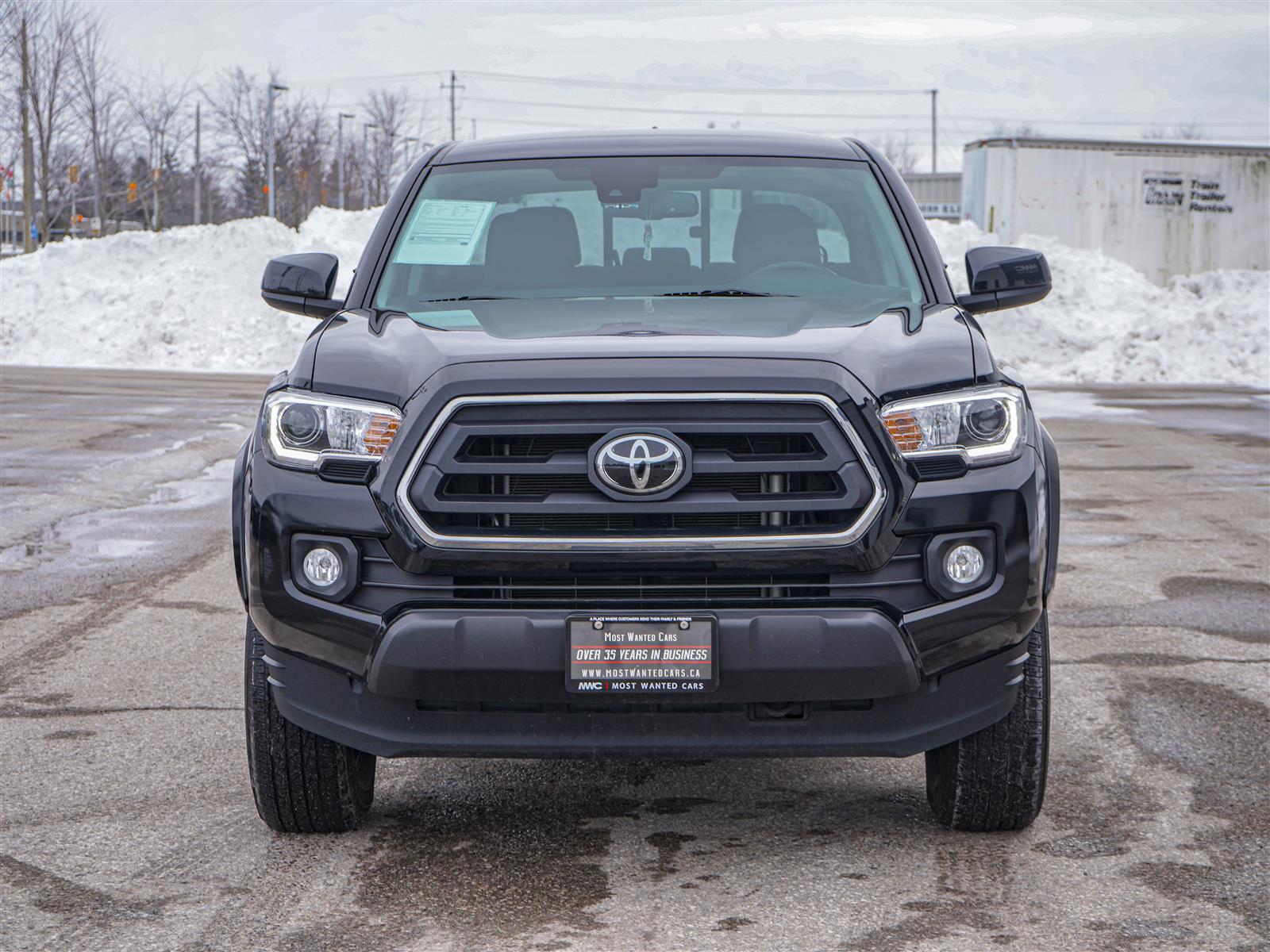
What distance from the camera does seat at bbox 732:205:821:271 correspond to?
4734mm

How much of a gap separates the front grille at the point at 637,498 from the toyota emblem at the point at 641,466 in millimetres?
29

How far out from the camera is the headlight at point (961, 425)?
11.4ft

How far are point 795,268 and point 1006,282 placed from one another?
63cm

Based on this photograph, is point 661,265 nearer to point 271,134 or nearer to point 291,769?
point 291,769

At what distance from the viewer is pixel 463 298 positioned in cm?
454

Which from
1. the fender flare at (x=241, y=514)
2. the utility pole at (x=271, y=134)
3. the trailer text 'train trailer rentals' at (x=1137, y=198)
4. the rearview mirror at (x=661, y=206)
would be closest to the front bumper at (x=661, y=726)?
the fender flare at (x=241, y=514)

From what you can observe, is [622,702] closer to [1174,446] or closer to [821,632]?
[821,632]

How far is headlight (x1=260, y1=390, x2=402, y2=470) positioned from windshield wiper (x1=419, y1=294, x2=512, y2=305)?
924mm

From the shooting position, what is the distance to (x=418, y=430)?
3.46 metres

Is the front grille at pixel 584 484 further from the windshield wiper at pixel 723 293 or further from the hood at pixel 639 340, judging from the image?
the windshield wiper at pixel 723 293

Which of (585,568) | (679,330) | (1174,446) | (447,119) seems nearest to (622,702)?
(585,568)

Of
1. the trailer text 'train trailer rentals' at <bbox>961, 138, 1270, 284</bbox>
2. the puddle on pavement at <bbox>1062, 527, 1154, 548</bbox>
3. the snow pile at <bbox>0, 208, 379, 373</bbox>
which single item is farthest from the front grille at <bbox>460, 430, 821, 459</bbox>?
the trailer text 'train trailer rentals' at <bbox>961, 138, 1270, 284</bbox>

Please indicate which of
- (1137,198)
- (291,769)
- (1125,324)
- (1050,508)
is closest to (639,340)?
(1050,508)

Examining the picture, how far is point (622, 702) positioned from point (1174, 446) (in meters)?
12.1
